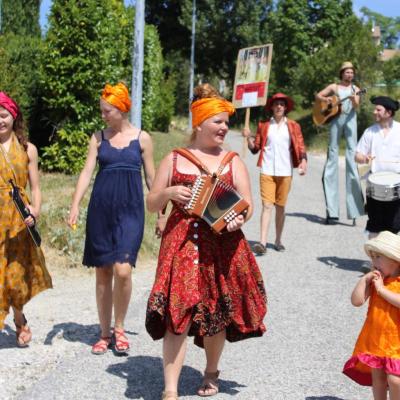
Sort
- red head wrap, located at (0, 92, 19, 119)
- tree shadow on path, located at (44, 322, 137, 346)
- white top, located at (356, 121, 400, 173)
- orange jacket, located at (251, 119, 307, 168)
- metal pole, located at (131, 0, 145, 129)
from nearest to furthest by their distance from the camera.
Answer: red head wrap, located at (0, 92, 19, 119)
tree shadow on path, located at (44, 322, 137, 346)
white top, located at (356, 121, 400, 173)
orange jacket, located at (251, 119, 307, 168)
metal pole, located at (131, 0, 145, 129)

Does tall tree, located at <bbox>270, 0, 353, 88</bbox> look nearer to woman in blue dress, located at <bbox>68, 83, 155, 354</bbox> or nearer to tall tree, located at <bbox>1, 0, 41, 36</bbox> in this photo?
tall tree, located at <bbox>1, 0, 41, 36</bbox>

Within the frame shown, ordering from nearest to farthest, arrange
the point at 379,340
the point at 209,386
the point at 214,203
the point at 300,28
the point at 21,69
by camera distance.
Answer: the point at 379,340
the point at 214,203
the point at 209,386
the point at 21,69
the point at 300,28

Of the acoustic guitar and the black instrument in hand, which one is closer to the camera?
the black instrument in hand

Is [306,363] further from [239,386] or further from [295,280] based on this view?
[295,280]

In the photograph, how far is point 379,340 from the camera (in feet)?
13.9

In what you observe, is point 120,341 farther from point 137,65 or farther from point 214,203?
point 137,65

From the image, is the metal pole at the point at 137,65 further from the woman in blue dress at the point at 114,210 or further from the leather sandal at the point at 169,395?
the leather sandal at the point at 169,395

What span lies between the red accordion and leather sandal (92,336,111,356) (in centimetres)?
167

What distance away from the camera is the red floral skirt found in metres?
4.54

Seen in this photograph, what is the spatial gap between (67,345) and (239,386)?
4.73 feet

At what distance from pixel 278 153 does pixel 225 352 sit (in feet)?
14.6

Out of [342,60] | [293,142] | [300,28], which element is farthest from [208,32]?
[293,142]

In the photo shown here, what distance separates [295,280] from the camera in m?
8.29

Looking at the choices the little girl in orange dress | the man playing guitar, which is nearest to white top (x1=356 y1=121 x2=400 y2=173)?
the man playing guitar
